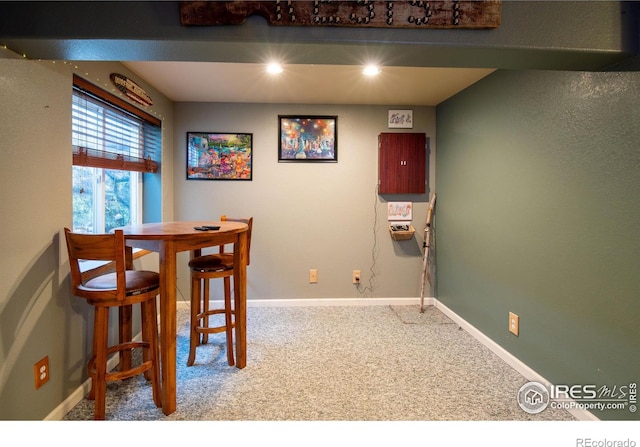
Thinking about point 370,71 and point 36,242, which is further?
point 370,71

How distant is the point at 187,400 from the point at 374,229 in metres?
2.33

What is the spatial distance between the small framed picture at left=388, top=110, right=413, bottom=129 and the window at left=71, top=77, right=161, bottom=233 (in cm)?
235

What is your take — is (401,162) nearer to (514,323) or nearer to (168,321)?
(514,323)

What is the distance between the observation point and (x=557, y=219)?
183cm

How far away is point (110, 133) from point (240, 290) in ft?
4.96

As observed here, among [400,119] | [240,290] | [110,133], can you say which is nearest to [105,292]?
[240,290]

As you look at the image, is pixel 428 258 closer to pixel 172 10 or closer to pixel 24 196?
pixel 172 10

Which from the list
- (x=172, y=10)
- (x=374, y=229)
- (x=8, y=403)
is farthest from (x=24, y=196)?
(x=374, y=229)

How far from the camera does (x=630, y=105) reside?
4.76 ft

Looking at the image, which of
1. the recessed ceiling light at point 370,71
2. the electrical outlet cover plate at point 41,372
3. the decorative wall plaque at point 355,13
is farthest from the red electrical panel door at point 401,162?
the electrical outlet cover plate at point 41,372

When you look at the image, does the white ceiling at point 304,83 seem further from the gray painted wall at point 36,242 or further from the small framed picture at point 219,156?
the gray painted wall at point 36,242

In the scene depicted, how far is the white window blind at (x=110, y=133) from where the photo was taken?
1.93 meters

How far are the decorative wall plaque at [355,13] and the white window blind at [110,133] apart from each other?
1.14 m

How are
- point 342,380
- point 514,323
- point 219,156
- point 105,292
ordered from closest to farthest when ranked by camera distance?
point 105,292, point 342,380, point 514,323, point 219,156
